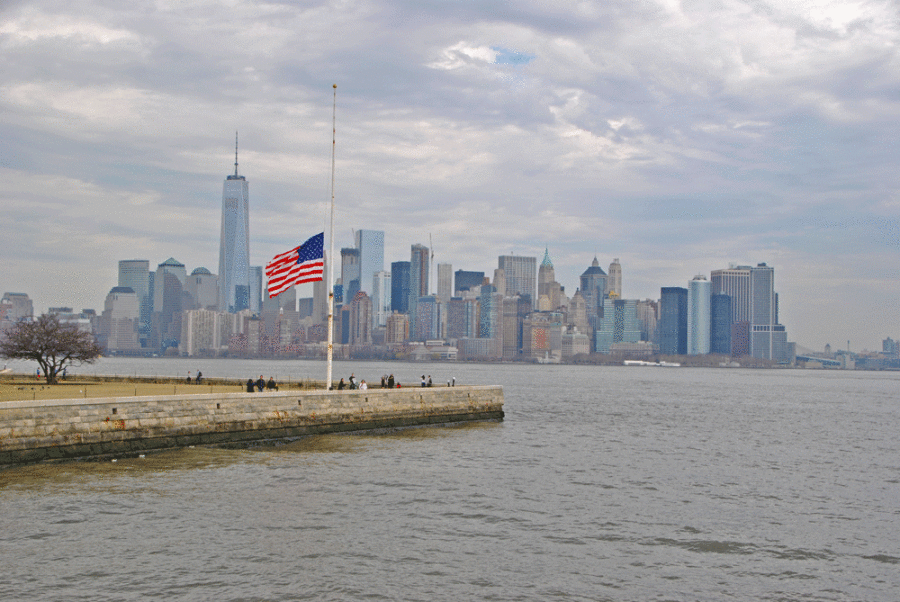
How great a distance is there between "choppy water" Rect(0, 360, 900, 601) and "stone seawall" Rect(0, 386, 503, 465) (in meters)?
1.05

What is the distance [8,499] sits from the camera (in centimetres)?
2353

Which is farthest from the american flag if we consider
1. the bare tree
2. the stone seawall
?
the bare tree

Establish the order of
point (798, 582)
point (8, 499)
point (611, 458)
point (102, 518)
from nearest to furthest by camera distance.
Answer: point (798, 582), point (102, 518), point (8, 499), point (611, 458)

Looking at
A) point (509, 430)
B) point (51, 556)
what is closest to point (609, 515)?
point (51, 556)

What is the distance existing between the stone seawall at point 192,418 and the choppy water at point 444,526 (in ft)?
3.43

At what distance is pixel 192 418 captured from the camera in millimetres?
34438

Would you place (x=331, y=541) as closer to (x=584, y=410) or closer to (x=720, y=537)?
(x=720, y=537)

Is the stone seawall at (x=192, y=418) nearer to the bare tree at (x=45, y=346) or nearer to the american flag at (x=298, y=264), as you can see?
the american flag at (x=298, y=264)

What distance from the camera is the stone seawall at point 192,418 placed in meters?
28.8

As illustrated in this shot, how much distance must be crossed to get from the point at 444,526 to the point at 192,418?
16.1 meters

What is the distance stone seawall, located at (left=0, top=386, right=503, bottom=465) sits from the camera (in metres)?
28.8

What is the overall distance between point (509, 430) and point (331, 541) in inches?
1160

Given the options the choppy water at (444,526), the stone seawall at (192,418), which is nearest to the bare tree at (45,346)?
the stone seawall at (192,418)

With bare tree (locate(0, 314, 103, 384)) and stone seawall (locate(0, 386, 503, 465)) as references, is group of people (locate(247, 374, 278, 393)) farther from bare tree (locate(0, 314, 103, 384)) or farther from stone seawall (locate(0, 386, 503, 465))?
bare tree (locate(0, 314, 103, 384))
